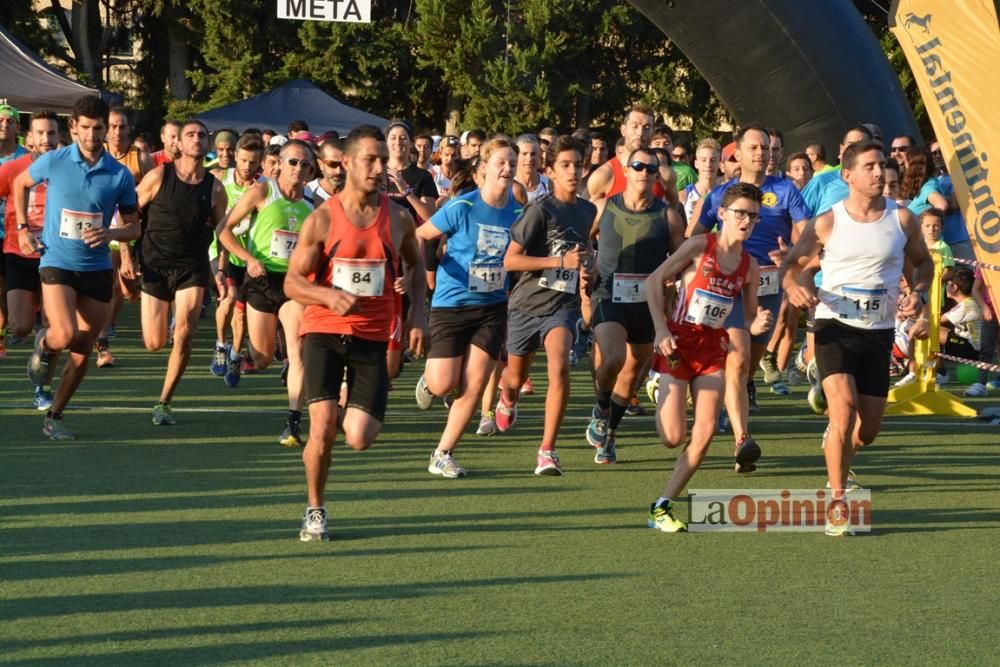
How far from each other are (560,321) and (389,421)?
236 cm

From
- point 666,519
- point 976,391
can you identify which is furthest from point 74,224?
point 976,391

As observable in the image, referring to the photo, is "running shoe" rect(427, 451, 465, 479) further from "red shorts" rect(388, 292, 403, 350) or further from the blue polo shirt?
the blue polo shirt

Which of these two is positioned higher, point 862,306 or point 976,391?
point 862,306

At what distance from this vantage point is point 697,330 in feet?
27.0

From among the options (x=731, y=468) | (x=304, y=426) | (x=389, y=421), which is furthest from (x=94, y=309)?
(x=731, y=468)

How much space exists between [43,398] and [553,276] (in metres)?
3.78

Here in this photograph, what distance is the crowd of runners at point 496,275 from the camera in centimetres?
755

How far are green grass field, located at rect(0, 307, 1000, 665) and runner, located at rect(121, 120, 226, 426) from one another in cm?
63

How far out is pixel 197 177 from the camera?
37.7ft

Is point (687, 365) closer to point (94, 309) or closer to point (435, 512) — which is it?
point (435, 512)

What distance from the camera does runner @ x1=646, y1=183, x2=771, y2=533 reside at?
7918 millimetres

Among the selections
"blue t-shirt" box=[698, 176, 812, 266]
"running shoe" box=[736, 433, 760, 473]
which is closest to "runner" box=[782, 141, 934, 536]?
"running shoe" box=[736, 433, 760, 473]

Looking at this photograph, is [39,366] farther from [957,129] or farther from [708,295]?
[957,129]

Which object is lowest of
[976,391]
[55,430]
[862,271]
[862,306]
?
[976,391]
